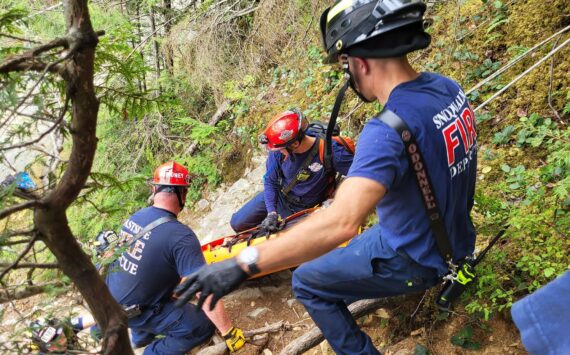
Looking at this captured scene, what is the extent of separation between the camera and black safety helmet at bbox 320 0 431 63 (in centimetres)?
227

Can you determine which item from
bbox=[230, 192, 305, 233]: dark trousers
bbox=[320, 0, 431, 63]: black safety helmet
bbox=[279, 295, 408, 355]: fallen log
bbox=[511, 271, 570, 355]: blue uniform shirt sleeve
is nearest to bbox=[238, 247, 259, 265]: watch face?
bbox=[511, 271, 570, 355]: blue uniform shirt sleeve

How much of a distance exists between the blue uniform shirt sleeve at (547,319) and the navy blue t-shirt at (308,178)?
146 inches

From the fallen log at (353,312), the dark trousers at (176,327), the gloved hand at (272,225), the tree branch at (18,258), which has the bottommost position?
the fallen log at (353,312)

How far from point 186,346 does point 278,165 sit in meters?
2.40

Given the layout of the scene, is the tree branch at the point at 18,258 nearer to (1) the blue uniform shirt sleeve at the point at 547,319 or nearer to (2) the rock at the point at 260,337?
(1) the blue uniform shirt sleeve at the point at 547,319

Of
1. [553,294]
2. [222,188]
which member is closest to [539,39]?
[553,294]

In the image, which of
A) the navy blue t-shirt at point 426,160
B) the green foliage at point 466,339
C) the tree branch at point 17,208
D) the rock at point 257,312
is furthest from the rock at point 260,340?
the tree branch at point 17,208

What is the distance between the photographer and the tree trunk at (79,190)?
1428mm

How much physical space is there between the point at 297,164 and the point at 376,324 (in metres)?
2.11

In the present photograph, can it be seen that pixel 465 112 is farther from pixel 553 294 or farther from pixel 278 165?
pixel 278 165

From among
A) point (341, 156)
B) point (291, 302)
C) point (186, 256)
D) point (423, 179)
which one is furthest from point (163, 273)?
point (423, 179)

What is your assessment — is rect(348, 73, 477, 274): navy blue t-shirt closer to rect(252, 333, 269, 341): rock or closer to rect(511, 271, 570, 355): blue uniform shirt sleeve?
rect(511, 271, 570, 355): blue uniform shirt sleeve

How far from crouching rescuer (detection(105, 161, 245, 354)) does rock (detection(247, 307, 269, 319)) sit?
513 millimetres

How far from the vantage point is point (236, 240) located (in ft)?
17.1
